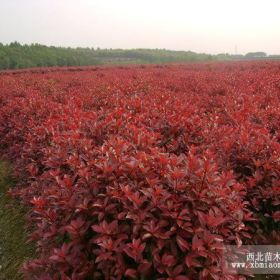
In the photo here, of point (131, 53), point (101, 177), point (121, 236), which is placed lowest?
point (131, 53)

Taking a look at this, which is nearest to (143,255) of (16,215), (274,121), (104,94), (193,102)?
(16,215)

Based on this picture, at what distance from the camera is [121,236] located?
226cm

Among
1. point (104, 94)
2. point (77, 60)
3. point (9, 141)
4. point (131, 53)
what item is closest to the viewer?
point (9, 141)

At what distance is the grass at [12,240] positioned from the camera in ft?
11.5

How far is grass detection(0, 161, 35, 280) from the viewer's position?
351cm

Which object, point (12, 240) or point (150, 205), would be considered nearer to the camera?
point (150, 205)

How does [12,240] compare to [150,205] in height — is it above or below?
below

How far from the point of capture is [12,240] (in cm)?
402

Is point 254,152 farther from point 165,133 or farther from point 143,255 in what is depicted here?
point 143,255

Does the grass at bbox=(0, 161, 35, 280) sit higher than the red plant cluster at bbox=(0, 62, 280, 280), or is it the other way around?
the red plant cluster at bbox=(0, 62, 280, 280)

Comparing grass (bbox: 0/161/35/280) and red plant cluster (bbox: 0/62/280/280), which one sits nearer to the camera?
red plant cluster (bbox: 0/62/280/280)

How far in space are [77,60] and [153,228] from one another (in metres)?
66.3

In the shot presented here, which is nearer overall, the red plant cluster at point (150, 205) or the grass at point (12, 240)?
the red plant cluster at point (150, 205)

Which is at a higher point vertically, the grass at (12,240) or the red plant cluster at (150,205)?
the red plant cluster at (150,205)
